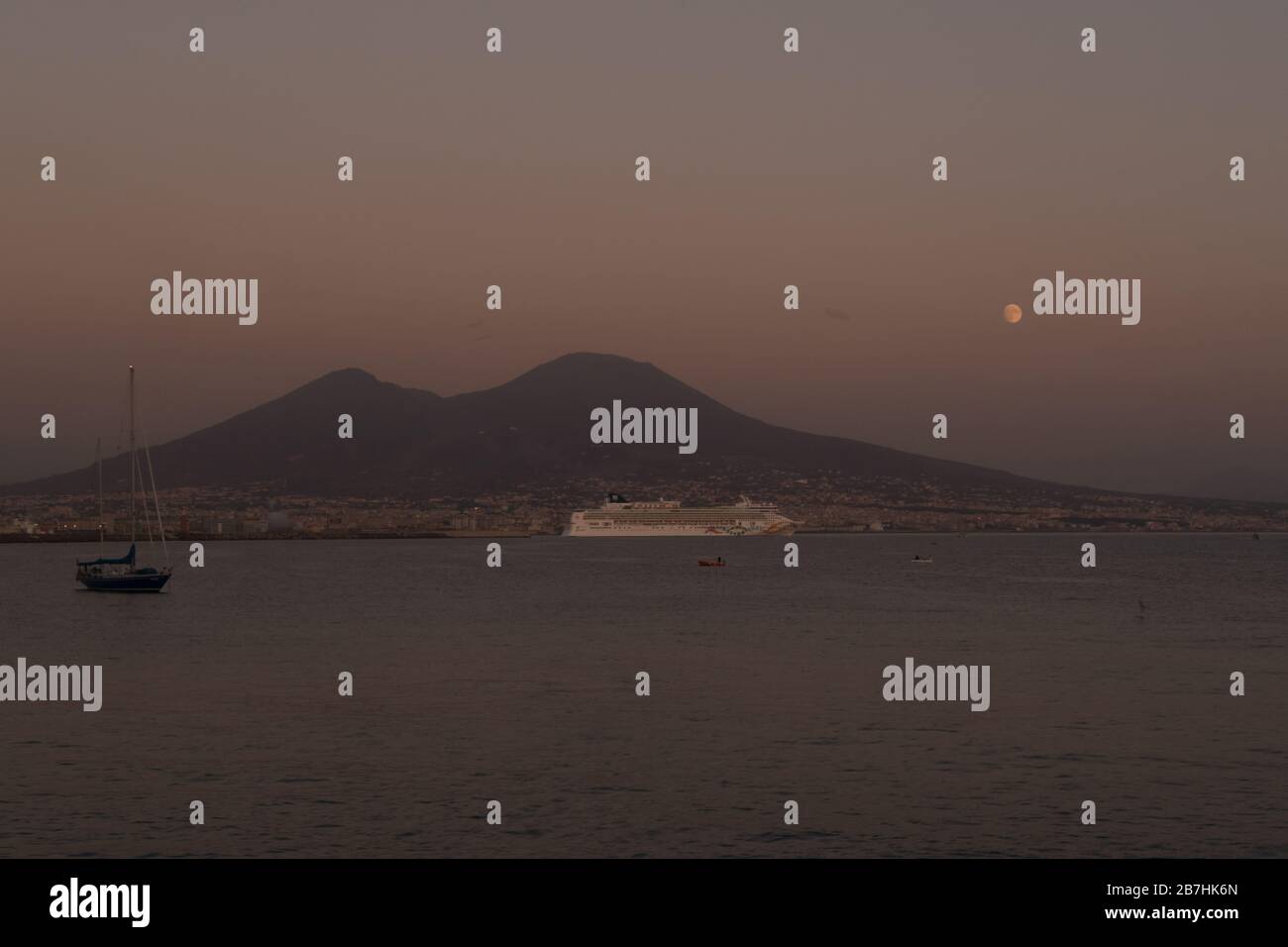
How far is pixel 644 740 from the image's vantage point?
112 ft

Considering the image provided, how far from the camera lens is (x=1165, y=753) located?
31891 mm

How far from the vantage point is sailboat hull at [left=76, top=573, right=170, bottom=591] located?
103m

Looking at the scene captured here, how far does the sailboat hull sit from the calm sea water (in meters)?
23.5

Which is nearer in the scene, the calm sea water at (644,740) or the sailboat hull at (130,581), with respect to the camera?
the calm sea water at (644,740)

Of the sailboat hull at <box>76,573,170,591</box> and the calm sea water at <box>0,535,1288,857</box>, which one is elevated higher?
the sailboat hull at <box>76,573,170,591</box>

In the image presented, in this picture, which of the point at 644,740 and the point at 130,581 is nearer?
the point at 644,740

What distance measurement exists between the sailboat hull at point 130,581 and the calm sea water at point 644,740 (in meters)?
23.5

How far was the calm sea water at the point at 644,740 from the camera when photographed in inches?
933

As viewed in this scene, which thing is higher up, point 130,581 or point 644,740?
point 130,581

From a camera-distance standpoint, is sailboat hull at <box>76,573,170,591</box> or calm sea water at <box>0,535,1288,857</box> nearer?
calm sea water at <box>0,535,1288,857</box>

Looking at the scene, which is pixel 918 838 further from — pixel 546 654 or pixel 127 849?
pixel 546 654

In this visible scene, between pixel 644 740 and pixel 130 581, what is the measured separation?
79879 mm

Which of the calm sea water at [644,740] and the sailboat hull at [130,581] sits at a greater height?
the sailboat hull at [130,581]
